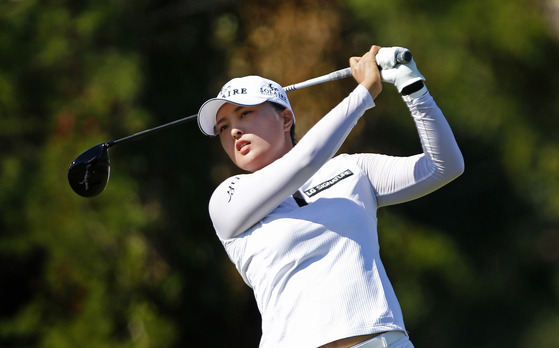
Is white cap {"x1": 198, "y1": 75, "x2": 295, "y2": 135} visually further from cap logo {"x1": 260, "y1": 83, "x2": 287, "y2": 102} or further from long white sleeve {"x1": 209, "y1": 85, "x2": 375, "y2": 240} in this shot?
long white sleeve {"x1": 209, "y1": 85, "x2": 375, "y2": 240}

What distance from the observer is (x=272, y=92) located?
3.04m

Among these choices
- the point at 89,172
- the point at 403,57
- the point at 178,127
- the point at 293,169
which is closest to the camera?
the point at 293,169

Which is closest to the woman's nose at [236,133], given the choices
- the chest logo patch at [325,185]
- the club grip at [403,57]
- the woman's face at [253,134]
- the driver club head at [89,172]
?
the woman's face at [253,134]

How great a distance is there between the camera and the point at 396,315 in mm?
2701

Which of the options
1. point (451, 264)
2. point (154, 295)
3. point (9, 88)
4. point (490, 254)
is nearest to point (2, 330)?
point (154, 295)

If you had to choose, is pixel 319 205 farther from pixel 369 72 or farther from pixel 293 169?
pixel 369 72

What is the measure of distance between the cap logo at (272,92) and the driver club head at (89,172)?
0.72m

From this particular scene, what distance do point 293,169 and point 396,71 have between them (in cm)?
43

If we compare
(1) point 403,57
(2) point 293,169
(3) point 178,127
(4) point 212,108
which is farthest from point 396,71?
(3) point 178,127

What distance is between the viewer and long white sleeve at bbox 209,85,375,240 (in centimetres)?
270

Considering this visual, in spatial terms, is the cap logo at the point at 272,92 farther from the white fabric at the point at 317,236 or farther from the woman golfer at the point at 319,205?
the white fabric at the point at 317,236

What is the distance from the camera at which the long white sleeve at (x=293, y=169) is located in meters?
2.70

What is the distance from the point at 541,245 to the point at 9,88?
7.77 meters

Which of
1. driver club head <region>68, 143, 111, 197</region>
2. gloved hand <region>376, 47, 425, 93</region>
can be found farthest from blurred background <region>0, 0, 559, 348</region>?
gloved hand <region>376, 47, 425, 93</region>
